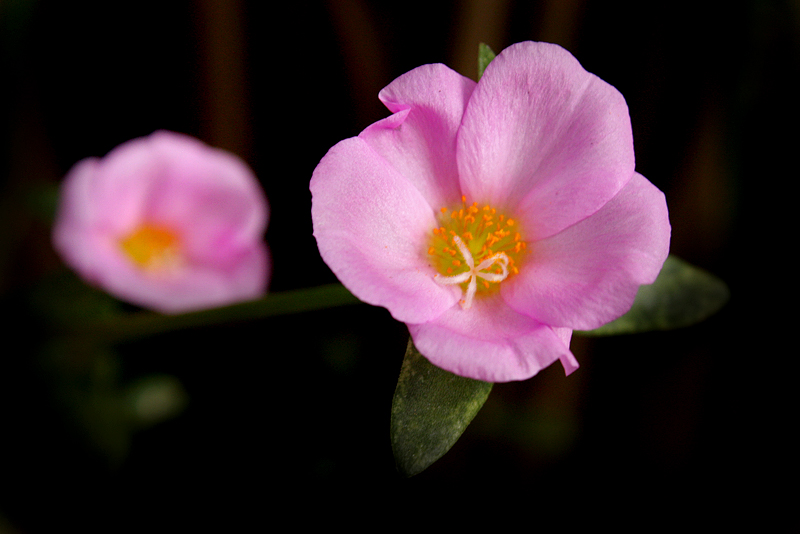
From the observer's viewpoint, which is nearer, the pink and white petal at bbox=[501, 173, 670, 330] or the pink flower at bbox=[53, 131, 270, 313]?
→ the pink and white petal at bbox=[501, 173, 670, 330]

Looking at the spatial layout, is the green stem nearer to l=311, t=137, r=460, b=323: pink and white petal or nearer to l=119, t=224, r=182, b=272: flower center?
l=311, t=137, r=460, b=323: pink and white petal

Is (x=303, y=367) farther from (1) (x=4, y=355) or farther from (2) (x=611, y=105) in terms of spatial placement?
(2) (x=611, y=105)

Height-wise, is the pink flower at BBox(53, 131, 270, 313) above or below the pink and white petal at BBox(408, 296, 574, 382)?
below

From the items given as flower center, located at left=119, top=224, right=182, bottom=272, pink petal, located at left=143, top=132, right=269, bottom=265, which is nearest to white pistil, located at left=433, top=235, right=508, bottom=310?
pink petal, located at left=143, top=132, right=269, bottom=265

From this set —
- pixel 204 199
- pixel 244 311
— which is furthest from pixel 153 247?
pixel 244 311

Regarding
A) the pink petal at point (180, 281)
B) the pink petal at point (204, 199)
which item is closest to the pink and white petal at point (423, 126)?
the pink petal at point (180, 281)

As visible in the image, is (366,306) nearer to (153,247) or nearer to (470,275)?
(153,247)

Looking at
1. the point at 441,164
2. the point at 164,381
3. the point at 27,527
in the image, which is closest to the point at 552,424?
the point at 164,381
